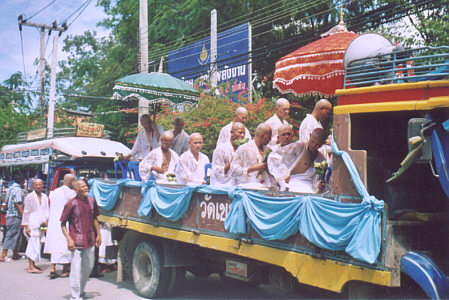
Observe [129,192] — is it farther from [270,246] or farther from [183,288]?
[270,246]

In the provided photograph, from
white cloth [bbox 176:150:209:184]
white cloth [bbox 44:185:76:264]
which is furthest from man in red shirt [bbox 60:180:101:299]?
white cloth [bbox 44:185:76:264]

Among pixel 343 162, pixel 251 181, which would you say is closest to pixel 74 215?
pixel 251 181

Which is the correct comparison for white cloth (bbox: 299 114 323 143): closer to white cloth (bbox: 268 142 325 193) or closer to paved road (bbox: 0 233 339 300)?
white cloth (bbox: 268 142 325 193)

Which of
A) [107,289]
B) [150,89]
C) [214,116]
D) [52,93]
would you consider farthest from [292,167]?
[52,93]

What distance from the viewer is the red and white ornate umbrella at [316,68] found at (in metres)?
6.76

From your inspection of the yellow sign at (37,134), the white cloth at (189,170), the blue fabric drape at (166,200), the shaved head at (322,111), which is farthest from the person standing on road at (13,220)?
the yellow sign at (37,134)

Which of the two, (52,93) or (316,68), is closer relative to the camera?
(316,68)

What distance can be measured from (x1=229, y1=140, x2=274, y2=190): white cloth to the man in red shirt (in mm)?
2395

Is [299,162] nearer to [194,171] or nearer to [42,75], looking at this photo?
[194,171]

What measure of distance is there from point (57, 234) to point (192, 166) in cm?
330

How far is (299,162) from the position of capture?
18.8ft

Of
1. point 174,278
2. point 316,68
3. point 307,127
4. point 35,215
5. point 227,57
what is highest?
point 227,57

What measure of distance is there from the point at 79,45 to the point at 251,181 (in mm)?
37651

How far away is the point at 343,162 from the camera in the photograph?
14.7 ft
